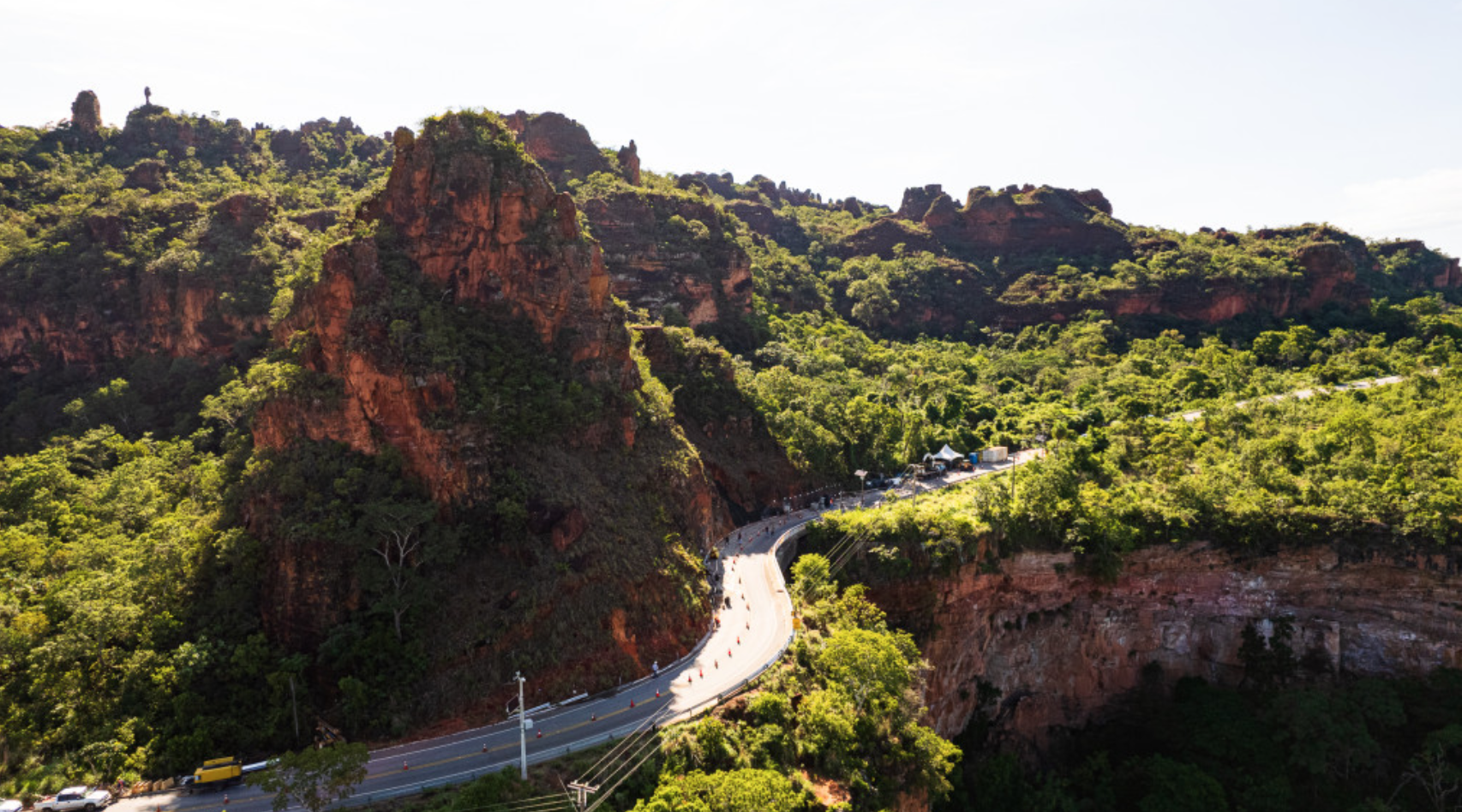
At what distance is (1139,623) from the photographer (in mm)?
52688

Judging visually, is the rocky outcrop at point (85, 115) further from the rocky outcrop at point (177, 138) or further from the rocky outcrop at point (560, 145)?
the rocky outcrop at point (560, 145)

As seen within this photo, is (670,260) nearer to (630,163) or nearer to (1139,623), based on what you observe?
(630,163)

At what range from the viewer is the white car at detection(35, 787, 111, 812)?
2789 cm

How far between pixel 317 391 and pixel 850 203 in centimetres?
15937

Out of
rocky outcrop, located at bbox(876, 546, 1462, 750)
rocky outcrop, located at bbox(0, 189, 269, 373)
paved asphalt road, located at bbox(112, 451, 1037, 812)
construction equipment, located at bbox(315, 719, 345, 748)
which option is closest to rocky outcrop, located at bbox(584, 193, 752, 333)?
rocky outcrop, located at bbox(0, 189, 269, 373)

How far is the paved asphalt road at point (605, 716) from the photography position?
2942 cm

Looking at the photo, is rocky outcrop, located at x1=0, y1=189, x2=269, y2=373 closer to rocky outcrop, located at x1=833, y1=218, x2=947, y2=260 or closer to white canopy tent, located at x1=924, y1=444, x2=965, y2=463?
white canopy tent, located at x1=924, y1=444, x2=965, y2=463

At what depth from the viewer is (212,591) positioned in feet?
122

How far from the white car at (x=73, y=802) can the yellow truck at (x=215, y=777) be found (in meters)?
2.75

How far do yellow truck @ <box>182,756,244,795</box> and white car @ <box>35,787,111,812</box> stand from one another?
2750 mm

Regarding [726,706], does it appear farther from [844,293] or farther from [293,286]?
[844,293]

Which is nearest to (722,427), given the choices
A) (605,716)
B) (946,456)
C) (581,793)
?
(946,456)

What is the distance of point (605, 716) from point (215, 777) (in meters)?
15.8

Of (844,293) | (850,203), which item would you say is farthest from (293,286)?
(850,203)
